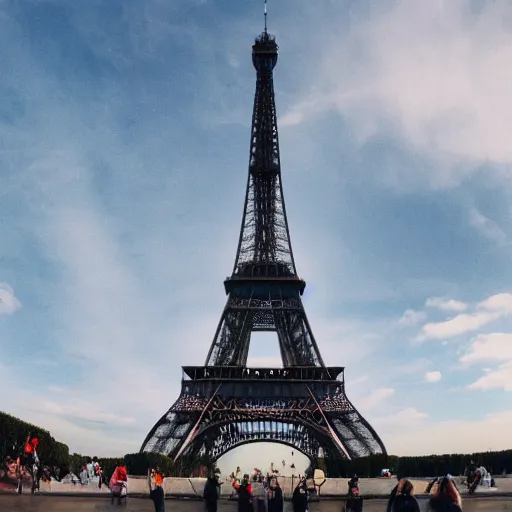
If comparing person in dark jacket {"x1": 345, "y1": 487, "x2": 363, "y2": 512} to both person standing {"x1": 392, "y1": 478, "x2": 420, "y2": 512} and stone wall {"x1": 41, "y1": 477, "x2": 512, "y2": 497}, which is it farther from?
stone wall {"x1": 41, "y1": 477, "x2": 512, "y2": 497}

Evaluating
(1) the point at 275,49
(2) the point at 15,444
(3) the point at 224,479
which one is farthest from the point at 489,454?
(1) the point at 275,49

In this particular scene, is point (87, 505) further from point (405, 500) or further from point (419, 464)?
point (419, 464)

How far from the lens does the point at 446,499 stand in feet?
39.0

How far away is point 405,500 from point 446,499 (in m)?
1.02

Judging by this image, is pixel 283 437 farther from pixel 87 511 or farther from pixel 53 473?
pixel 87 511

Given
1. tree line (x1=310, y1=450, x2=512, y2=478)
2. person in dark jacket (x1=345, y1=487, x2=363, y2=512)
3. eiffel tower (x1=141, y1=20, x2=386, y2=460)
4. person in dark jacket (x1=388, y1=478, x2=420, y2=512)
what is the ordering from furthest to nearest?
eiffel tower (x1=141, y1=20, x2=386, y2=460) → tree line (x1=310, y1=450, x2=512, y2=478) → person in dark jacket (x1=345, y1=487, x2=363, y2=512) → person in dark jacket (x1=388, y1=478, x2=420, y2=512)

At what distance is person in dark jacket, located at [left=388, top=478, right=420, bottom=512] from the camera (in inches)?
499

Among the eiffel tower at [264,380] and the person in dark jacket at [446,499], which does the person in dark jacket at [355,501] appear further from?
the eiffel tower at [264,380]

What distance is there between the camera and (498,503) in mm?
27828

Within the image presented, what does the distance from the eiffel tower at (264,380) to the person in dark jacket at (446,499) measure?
5498cm

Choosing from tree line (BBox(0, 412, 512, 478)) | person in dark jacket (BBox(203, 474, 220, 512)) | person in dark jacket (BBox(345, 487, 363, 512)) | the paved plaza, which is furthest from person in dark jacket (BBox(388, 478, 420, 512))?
tree line (BBox(0, 412, 512, 478))

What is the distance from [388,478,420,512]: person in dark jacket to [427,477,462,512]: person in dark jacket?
667mm


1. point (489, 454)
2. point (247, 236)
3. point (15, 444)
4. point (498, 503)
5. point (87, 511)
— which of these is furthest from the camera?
point (247, 236)

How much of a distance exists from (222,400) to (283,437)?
26.7 feet
